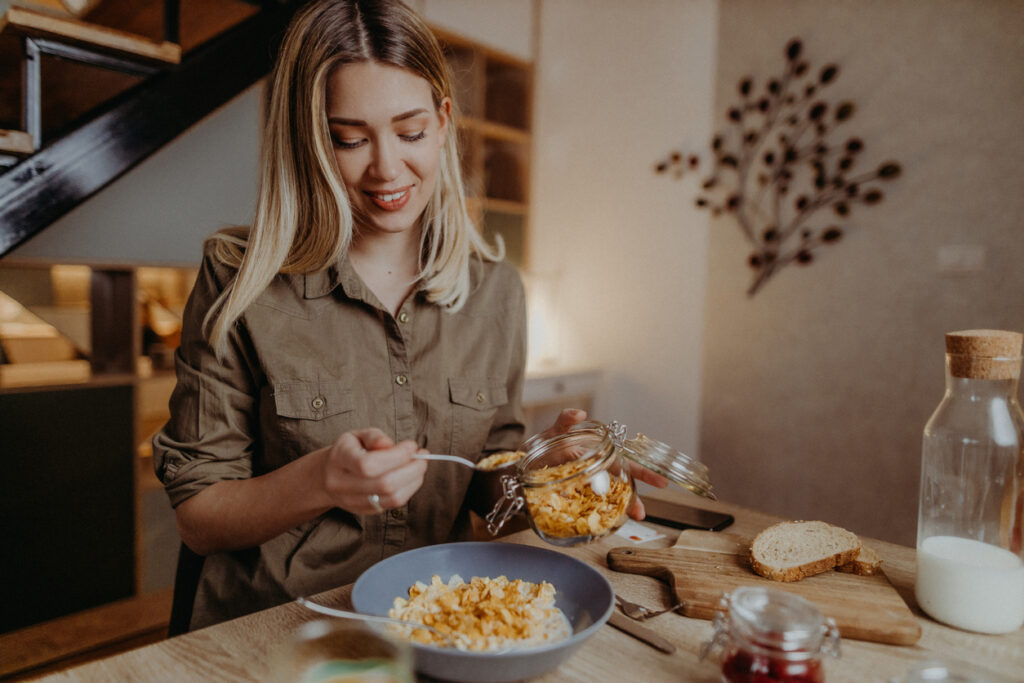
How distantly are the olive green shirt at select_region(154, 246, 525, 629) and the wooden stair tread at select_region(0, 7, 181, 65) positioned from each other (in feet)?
1.94

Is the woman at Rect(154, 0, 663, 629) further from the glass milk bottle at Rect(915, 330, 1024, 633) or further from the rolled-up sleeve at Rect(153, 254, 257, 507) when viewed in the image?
the glass milk bottle at Rect(915, 330, 1024, 633)

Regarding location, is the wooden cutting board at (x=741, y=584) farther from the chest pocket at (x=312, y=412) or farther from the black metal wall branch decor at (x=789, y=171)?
the black metal wall branch decor at (x=789, y=171)

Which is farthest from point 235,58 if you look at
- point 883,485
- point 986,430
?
point 883,485

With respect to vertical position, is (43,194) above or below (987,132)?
below

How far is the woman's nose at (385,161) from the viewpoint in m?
1.04

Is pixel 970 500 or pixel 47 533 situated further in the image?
pixel 47 533

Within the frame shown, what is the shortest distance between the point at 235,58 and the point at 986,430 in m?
1.77

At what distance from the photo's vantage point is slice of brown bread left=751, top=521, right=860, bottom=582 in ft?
2.85

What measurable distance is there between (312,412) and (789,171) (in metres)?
2.32

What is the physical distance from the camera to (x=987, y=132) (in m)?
2.23

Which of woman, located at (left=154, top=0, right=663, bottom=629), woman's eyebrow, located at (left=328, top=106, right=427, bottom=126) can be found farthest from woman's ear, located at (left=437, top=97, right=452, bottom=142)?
woman's eyebrow, located at (left=328, top=106, right=427, bottom=126)

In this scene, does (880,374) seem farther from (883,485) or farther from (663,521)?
(663,521)

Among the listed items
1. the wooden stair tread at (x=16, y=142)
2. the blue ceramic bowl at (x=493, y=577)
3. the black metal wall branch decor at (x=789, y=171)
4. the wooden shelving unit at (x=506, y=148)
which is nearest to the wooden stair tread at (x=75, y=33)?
the wooden stair tread at (x=16, y=142)

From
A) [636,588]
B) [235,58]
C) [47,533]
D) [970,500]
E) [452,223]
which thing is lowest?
[47,533]
